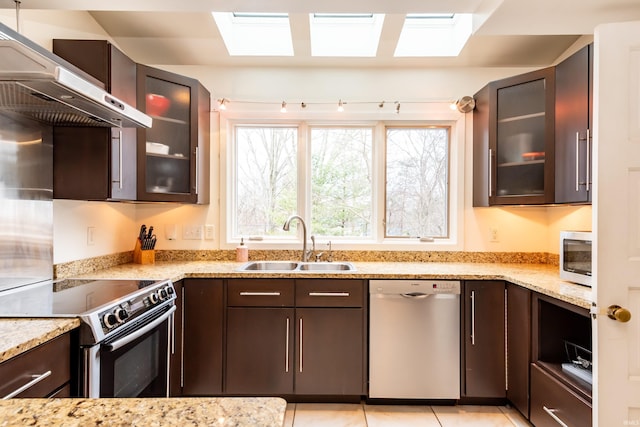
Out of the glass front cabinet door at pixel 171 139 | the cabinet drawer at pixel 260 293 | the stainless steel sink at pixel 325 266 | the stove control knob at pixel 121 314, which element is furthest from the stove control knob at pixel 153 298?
the stainless steel sink at pixel 325 266

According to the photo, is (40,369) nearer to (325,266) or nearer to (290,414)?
(290,414)

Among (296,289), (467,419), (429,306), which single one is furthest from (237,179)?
(467,419)

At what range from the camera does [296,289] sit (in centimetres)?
227

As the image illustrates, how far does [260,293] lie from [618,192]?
1.92 m

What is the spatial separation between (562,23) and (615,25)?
2.08 ft

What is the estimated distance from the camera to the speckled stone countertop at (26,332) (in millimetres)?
1069

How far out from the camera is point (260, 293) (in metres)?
2.27

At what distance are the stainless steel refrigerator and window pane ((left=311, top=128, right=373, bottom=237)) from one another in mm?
1803

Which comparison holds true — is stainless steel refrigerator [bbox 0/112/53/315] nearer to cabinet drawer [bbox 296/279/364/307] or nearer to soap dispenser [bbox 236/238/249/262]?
soap dispenser [bbox 236/238/249/262]

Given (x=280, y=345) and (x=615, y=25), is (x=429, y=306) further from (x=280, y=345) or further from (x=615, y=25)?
(x=615, y=25)

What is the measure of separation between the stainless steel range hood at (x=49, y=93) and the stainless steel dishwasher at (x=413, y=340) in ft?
5.75

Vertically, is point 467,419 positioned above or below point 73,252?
below

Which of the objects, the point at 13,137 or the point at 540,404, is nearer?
the point at 13,137

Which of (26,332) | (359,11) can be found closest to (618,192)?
(359,11)
